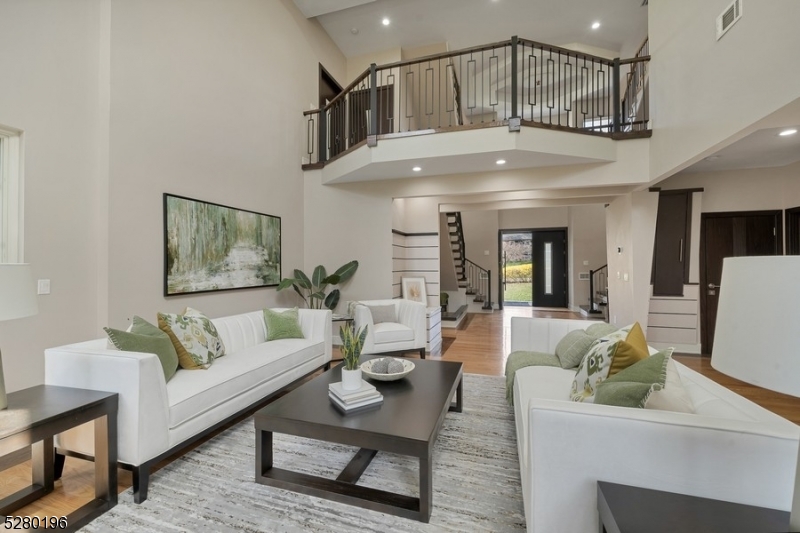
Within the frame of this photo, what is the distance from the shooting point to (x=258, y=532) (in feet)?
5.29

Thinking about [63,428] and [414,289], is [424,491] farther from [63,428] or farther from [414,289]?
[414,289]

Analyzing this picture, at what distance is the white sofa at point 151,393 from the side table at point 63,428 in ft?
0.20

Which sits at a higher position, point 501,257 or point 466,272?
point 501,257

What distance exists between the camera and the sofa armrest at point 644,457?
1.07m

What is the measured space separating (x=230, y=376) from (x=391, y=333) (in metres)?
2.24

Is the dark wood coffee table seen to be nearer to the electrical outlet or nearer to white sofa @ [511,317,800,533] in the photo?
white sofa @ [511,317,800,533]

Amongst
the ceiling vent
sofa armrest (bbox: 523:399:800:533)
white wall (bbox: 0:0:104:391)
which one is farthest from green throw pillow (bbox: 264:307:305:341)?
the ceiling vent

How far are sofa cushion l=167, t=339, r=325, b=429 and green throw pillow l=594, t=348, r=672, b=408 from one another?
7.36 feet

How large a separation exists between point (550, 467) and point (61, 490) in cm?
258

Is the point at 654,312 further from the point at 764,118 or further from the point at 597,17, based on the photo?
the point at 597,17

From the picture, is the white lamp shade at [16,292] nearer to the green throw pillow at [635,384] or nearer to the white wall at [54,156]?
the white wall at [54,156]

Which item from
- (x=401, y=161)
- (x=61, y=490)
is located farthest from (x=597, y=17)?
(x=61, y=490)

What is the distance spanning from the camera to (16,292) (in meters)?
1.50

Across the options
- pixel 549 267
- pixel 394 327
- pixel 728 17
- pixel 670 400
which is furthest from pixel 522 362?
pixel 549 267
